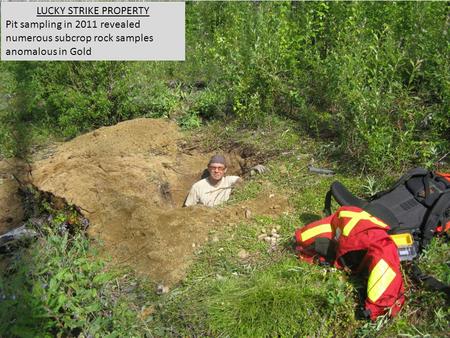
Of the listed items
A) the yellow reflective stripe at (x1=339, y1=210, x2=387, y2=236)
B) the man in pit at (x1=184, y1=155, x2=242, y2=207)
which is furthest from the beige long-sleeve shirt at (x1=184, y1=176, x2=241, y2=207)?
the yellow reflective stripe at (x1=339, y1=210, x2=387, y2=236)

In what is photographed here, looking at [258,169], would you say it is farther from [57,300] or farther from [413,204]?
[57,300]

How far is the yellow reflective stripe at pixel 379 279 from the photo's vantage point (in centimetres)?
289

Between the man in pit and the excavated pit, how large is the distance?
0.36 meters

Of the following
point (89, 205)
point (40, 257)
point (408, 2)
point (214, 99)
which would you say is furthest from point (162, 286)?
point (408, 2)

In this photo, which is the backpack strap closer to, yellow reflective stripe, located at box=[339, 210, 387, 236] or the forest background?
yellow reflective stripe, located at box=[339, 210, 387, 236]

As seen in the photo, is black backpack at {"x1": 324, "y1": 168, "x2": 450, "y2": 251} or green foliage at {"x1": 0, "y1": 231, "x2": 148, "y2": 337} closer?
green foliage at {"x1": 0, "y1": 231, "x2": 148, "y2": 337}

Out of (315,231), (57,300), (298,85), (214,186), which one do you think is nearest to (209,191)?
(214,186)

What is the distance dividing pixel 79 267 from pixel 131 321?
49cm

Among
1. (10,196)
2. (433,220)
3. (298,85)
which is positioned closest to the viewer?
(433,220)

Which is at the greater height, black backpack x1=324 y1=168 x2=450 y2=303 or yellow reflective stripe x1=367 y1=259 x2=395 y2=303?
black backpack x1=324 y1=168 x2=450 y2=303

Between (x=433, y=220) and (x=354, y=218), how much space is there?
2.07 feet

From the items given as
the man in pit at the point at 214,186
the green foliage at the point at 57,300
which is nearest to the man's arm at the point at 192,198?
the man in pit at the point at 214,186

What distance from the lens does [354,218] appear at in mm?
3252

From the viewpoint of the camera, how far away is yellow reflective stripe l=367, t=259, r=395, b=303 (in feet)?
9.50
